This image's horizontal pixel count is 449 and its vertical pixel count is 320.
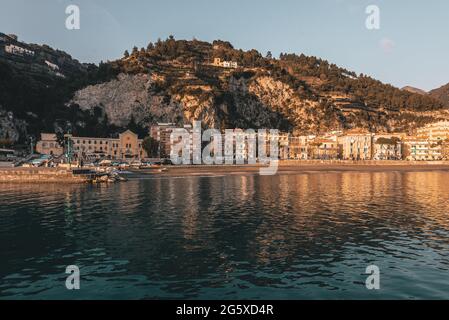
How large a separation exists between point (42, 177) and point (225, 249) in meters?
75.2

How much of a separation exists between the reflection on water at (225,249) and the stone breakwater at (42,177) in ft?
118

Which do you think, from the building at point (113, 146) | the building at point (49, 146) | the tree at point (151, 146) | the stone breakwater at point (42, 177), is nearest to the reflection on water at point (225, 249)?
the stone breakwater at point (42, 177)

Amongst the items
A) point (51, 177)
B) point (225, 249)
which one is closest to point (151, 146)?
point (51, 177)

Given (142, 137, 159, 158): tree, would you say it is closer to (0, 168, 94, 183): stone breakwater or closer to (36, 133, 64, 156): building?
(36, 133, 64, 156): building

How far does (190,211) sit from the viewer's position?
154ft

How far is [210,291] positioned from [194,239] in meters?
11.9

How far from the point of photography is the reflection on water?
20.5 m

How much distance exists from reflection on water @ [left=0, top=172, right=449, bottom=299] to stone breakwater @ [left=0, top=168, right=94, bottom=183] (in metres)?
36.0

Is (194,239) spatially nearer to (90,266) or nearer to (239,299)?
(90,266)

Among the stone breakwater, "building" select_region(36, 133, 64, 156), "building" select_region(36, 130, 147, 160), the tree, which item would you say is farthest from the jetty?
"building" select_region(36, 130, 147, 160)

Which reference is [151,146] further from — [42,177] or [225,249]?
[225,249]

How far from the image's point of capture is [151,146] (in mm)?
185750

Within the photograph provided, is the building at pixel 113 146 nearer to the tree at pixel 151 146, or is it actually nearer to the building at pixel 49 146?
the tree at pixel 151 146
